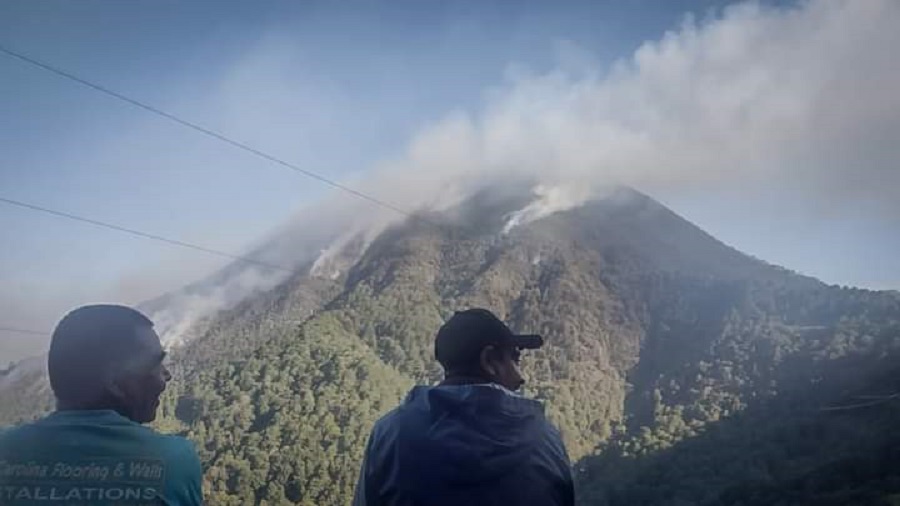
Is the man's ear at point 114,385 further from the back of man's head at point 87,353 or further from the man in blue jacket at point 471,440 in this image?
the man in blue jacket at point 471,440

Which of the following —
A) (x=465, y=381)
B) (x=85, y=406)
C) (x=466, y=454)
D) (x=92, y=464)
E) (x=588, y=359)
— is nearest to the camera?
(x=92, y=464)

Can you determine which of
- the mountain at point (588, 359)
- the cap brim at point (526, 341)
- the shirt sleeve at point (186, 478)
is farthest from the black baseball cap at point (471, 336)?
the mountain at point (588, 359)

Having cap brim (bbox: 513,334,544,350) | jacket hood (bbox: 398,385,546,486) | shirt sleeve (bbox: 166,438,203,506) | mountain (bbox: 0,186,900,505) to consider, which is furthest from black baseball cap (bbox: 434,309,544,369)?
mountain (bbox: 0,186,900,505)

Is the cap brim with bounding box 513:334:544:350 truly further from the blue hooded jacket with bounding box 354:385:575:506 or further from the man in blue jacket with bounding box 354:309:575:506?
the blue hooded jacket with bounding box 354:385:575:506

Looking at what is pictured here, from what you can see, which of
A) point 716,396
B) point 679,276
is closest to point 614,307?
point 679,276

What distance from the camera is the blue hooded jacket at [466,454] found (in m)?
2.29

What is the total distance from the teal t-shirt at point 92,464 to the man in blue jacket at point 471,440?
0.69 meters

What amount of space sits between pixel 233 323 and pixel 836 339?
64871mm

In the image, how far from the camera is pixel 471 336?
8.42 feet

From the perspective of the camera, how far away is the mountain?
45.2m

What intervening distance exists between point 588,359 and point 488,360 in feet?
247

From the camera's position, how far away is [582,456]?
2307 inches

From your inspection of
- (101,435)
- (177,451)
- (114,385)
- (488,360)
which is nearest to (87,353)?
(114,385)

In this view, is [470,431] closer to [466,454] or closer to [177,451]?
[466,454]
